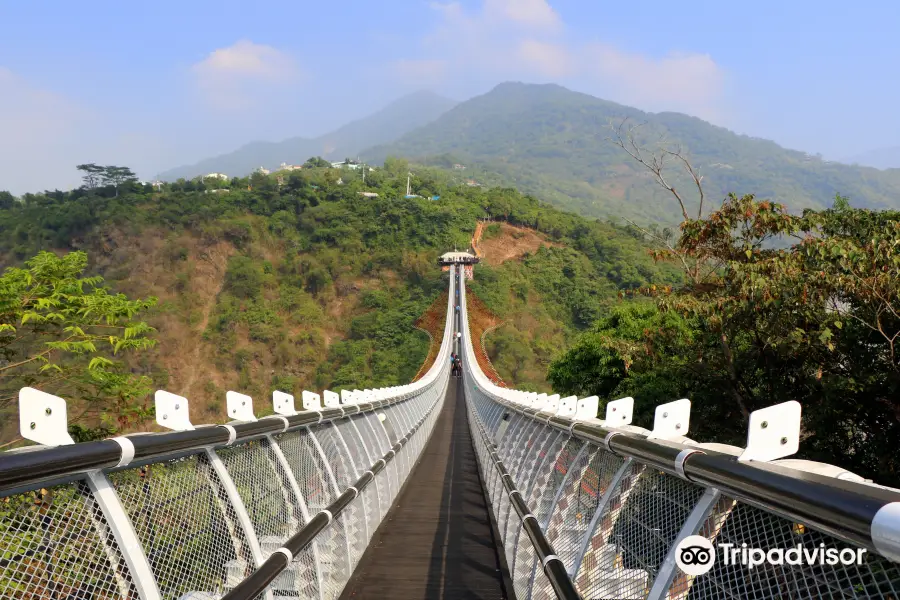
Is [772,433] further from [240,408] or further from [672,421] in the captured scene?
[240,408]

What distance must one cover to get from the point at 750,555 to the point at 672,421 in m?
0.66

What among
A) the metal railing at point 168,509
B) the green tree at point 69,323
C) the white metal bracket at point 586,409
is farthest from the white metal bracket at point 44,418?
the green tree at point 69,323

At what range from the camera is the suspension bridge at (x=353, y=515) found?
159cm

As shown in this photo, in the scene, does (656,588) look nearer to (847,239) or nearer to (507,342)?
(847,239)

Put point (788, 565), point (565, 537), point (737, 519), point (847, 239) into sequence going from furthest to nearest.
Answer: point (847, 239), point (565, 537), point (737, 519), point (788, 565)

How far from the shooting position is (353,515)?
17.8 ft

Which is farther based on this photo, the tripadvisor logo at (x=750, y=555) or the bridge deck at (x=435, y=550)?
the bridge deck at (x=435, y=550)

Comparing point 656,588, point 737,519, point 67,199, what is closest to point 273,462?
point 656,588

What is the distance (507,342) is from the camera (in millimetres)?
55719

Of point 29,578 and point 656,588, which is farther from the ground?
point 29,578

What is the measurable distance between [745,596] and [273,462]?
243 centimetres

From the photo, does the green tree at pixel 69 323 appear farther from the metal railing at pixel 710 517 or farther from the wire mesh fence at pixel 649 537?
the metal railing at pixel 710 517

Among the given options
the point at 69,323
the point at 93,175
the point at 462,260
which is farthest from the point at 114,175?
the point at 69,323

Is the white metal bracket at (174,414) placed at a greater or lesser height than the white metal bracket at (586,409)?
greater
